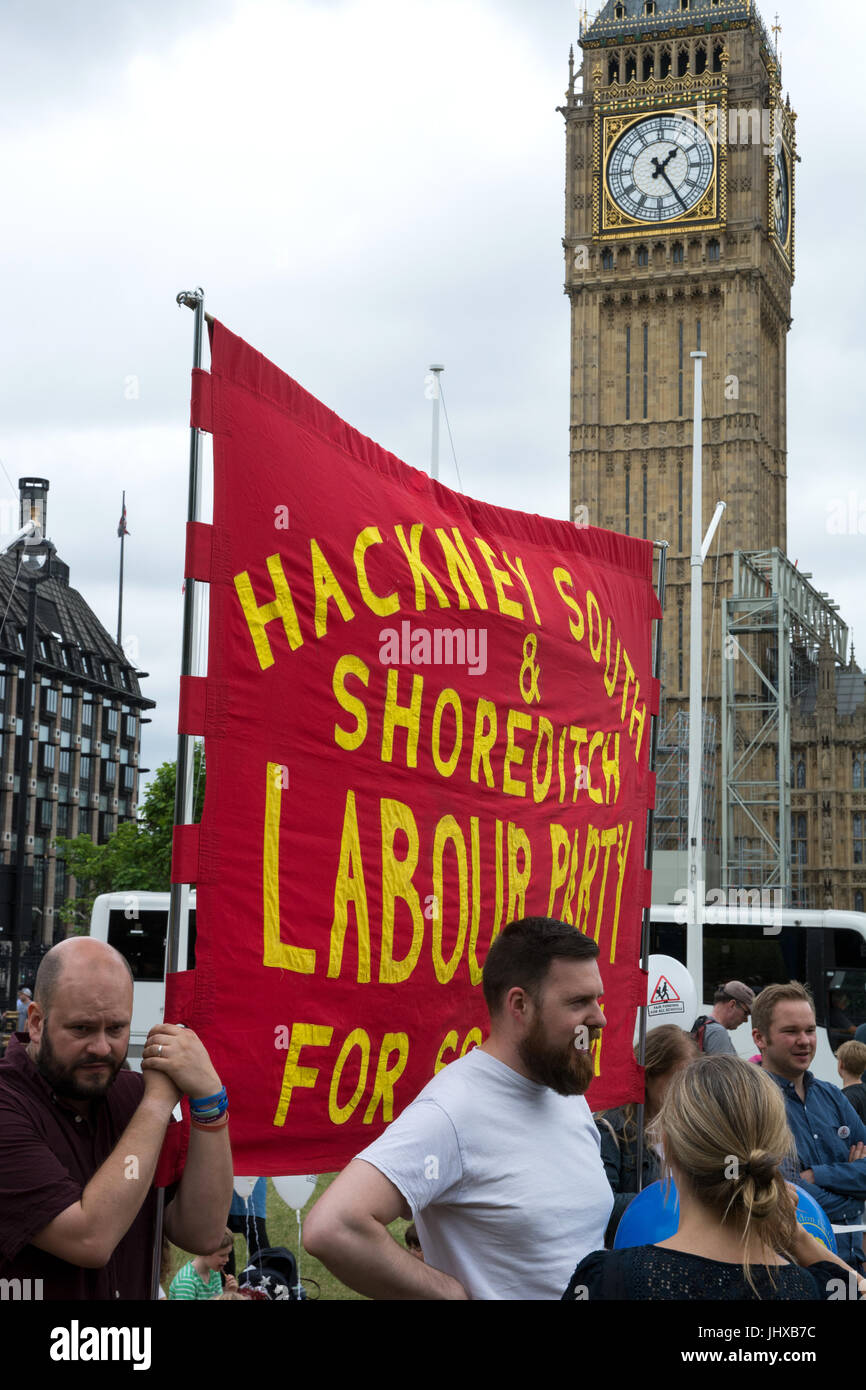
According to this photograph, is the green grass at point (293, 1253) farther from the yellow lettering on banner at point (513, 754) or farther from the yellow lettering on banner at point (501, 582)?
the yellow lettering on banner at point (501, 582)

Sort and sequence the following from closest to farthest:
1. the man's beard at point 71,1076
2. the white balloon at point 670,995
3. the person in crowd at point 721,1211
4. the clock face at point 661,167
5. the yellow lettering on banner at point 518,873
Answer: the person in crowd at point 721,1211
the man's beard at point 71,1076
the yellow lettering on banner at point 518,873
the white balloon at point 670,995
the clock face at point 661,167

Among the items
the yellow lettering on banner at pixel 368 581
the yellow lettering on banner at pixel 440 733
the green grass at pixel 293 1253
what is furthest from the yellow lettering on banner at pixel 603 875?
the green grass at pixel 293 1253

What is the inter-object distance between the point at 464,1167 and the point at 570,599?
87.8 inches

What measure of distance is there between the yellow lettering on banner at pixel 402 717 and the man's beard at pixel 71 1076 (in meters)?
Answer: 1.11

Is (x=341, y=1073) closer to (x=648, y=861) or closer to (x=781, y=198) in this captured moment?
(x=648, y=861)

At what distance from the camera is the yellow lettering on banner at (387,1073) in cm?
361

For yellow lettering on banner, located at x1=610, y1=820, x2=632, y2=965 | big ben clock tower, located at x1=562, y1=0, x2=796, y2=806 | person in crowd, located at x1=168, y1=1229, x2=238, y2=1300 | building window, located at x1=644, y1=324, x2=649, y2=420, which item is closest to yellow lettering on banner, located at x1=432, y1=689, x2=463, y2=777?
yellow lettering on banner, located at x1=610, y1=820, x2=632, y2=965

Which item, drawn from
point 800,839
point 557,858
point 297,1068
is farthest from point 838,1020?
point 800,839

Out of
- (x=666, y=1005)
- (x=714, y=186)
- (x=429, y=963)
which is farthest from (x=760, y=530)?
(x=429, y=963)

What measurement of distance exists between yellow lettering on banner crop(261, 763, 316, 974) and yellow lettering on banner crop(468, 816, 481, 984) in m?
0.74

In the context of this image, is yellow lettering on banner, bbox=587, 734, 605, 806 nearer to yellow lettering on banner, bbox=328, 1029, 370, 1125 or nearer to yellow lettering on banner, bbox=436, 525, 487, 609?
yellow lettering on banner, bbox=436, 525, 487, 609

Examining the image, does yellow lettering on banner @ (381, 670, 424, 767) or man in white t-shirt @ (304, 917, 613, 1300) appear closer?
man in white t-shirt @ (304, 917, 613, 1300)

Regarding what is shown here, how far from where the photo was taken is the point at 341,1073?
3498 millimetres

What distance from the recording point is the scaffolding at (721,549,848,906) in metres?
51.9
